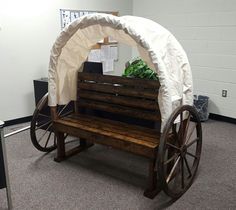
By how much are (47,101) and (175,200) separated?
1.66 meters

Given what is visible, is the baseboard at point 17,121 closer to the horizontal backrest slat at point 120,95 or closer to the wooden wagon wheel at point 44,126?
the wooden wagon wheel at point 44,126

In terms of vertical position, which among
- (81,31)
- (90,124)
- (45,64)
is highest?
(81,31)

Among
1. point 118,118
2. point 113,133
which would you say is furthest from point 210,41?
point 113,133

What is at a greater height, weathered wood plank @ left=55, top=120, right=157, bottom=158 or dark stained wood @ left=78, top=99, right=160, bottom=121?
dark stained wood @ left=78, top=99, right=160, bottom=121

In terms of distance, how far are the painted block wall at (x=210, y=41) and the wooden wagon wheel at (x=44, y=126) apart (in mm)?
2307

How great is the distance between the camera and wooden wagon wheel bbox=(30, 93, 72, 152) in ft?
9.49

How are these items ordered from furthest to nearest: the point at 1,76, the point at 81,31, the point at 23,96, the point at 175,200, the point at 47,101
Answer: the point at 23,96 < the point at 1,76 < the point at 47,101 < the point at 81,31 < the point at 175,200

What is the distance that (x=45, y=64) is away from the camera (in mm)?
4219

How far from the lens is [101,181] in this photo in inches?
102

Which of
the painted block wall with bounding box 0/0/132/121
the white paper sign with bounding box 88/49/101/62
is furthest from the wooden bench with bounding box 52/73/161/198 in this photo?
the white paper sign with bounding box 88/49/101/62

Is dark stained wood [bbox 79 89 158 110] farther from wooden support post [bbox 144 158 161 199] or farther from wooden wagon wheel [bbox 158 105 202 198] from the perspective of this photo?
wooden support post [bbox 144 158 161 199]

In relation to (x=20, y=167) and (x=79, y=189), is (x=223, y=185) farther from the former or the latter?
(x=20, y=167)

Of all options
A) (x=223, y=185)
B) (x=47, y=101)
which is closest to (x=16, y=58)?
(x=47, y=101)

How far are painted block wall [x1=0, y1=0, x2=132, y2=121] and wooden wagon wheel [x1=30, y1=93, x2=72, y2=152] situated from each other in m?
0.54
